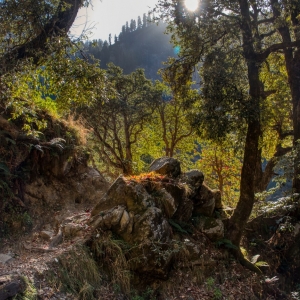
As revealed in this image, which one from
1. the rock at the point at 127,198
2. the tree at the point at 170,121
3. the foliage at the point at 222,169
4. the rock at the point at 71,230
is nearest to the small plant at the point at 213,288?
the rock at the point at 127,198

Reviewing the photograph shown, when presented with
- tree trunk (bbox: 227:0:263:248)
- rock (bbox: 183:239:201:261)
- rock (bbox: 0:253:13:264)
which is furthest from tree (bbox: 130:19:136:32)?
rock (bbox: 0:253:13:264)

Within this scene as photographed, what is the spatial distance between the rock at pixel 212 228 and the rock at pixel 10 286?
483cm

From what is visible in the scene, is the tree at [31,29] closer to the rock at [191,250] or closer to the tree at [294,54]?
the rock at [191,250]

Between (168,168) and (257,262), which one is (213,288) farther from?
(168,168)

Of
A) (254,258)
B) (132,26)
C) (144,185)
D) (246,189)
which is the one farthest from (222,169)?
(132,26)

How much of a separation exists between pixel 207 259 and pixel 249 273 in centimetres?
136

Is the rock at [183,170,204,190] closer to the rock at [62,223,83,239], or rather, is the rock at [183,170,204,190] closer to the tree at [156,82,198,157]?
the rock at [62,223,83,239]

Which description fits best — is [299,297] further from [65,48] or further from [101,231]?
[65,48]

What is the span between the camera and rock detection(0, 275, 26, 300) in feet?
11.9

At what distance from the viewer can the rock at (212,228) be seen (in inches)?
295

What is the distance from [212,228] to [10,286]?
17.5 feet

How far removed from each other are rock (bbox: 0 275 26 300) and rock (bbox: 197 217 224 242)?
15.8 ft

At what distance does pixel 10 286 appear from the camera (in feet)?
12.3

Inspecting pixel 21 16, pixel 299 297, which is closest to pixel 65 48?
pixel 21 16
